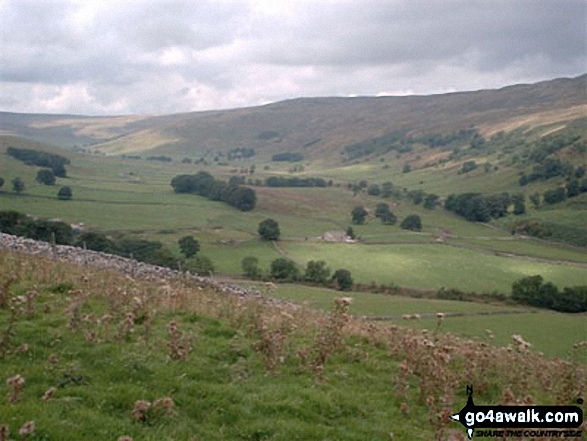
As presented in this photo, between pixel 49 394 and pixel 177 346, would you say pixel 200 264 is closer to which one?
pixel 177 346

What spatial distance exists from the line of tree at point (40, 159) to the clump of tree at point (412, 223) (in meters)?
100

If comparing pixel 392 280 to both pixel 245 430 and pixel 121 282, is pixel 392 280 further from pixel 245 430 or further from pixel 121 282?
pixel 245 430

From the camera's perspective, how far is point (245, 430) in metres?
8.22

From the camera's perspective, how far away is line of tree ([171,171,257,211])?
14338cm

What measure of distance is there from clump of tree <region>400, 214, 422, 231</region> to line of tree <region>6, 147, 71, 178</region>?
100m

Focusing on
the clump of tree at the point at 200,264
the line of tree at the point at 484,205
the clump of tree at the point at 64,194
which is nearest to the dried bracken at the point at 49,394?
the clump of tree at the point at 200,264

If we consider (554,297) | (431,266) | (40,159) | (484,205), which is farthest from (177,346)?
(40,159)

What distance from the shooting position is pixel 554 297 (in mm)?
75188

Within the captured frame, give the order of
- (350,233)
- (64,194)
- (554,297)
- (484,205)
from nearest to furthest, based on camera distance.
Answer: (554,297)
(350,233)
(64,194)
(484,205)

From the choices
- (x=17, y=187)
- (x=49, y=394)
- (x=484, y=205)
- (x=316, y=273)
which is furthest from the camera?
(x=484, y=205)

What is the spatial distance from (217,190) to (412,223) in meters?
54.0

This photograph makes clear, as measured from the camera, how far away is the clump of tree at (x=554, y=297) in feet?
246

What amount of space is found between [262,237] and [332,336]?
95.8 meters

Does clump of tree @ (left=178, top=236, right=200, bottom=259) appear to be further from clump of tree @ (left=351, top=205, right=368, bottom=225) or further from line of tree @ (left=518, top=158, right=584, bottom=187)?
line of tree @ (left=518, top=158, right=584, bottom=187)
